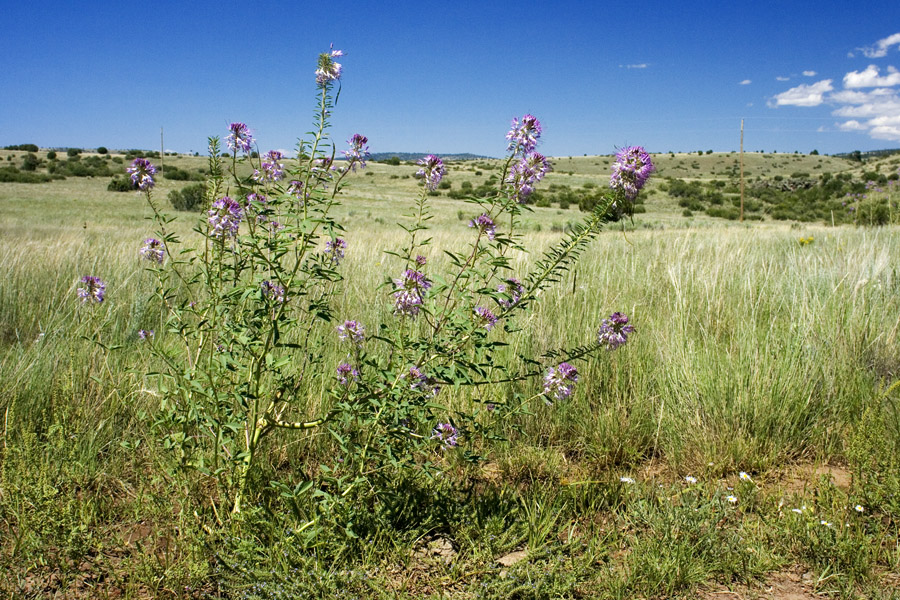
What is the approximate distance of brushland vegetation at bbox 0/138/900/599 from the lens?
1812 millimetres

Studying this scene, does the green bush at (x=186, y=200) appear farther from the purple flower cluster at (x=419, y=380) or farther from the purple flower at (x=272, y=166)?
the purple flower cluster at (x=419, y=380)

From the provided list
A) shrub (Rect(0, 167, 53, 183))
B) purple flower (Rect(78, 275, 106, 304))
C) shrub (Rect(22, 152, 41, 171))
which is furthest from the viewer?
shrub (Rect(22, 152, 41, 171))

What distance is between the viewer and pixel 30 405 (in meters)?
2.61

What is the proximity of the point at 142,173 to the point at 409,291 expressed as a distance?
1.13 meters

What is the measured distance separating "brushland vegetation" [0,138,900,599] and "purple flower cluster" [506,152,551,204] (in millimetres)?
796

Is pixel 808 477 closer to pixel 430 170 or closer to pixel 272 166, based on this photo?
pixel 430 170

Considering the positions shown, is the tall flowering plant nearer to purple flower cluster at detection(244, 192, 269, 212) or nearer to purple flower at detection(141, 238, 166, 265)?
purple flower cluster at detection(244, 192, 269, 212)

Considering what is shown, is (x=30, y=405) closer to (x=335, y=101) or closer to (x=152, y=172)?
(x=152, y=172)

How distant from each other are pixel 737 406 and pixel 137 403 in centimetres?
297

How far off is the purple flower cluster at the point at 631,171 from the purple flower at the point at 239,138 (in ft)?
4.27

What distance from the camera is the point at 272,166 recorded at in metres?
2.08

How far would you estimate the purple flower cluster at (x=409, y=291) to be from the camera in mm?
1927

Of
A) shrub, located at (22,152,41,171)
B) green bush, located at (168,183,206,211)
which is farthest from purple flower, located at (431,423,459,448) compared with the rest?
shrub, located at (22,152,41,171)

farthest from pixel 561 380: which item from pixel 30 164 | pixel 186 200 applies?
pixel 30 164
